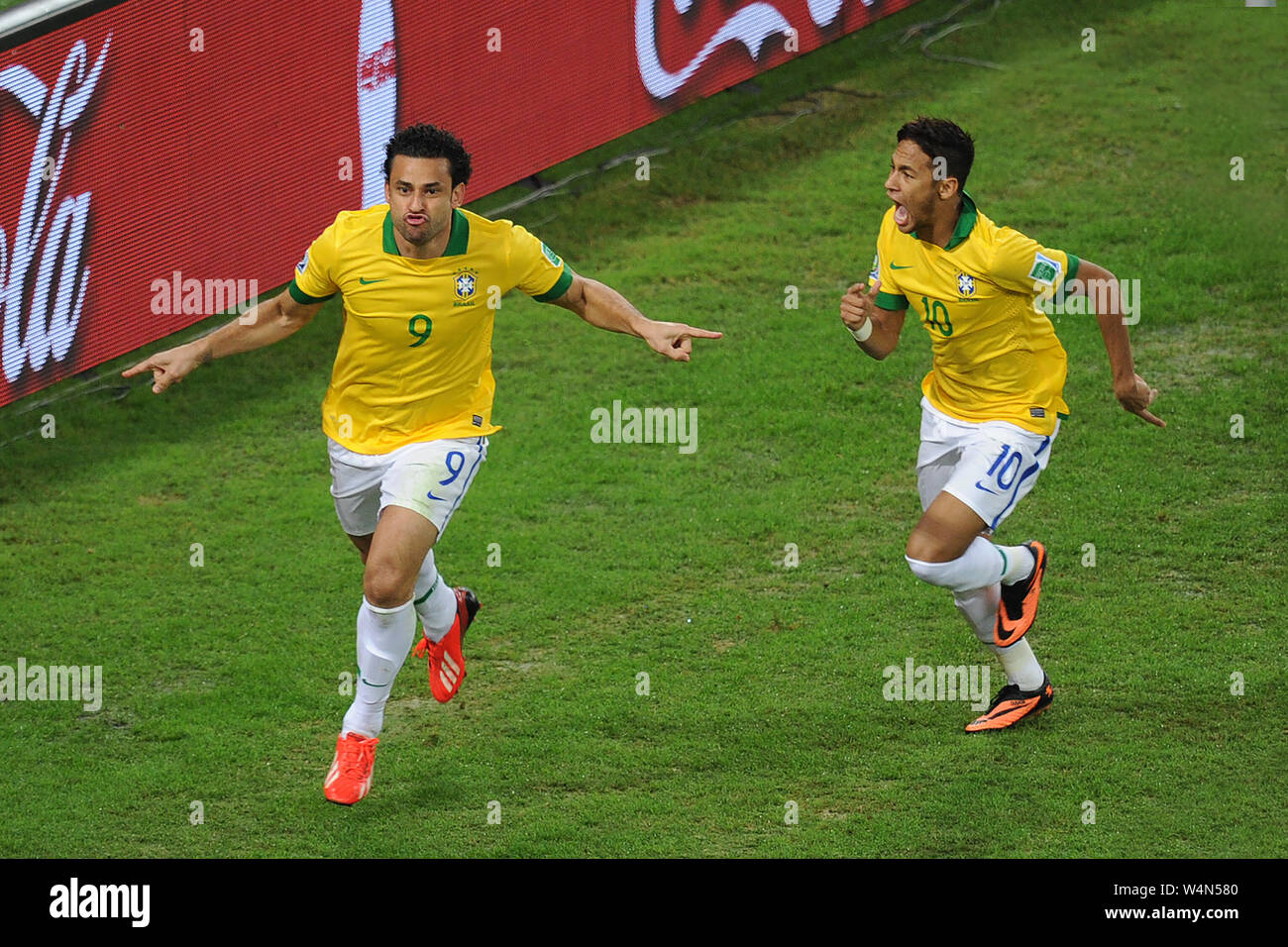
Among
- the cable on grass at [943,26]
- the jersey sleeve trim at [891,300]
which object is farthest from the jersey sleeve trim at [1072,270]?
the cable on grass at [943,26]

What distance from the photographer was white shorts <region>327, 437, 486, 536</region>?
6.94m

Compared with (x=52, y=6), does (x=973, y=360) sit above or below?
Answer: below

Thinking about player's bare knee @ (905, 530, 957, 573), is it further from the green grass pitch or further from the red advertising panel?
the red advertising panel

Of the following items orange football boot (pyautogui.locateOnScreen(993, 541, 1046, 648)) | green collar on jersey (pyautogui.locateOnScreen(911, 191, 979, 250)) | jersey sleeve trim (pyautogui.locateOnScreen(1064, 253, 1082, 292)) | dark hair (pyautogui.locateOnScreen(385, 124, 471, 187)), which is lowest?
orange football boot (pyautogui.locateOnScreen(993, 541, 1046, 648))

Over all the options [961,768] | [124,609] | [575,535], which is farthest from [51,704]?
[961,768]

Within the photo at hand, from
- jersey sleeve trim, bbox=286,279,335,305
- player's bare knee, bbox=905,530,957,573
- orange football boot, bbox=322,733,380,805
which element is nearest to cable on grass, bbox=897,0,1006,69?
player's bare knee, bbox=905,530,957,573

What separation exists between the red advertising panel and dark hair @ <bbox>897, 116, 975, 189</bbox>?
511 cm

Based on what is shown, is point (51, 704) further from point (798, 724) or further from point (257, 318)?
point (798, 724)

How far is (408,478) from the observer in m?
6.96

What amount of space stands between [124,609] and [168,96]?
3.34 metres

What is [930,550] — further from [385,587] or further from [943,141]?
[385,587]

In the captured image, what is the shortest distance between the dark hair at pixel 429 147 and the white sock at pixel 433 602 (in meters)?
1.82

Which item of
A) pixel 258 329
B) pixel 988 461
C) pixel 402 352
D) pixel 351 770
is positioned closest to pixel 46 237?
pixel 258 329

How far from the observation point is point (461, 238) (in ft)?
23.1
